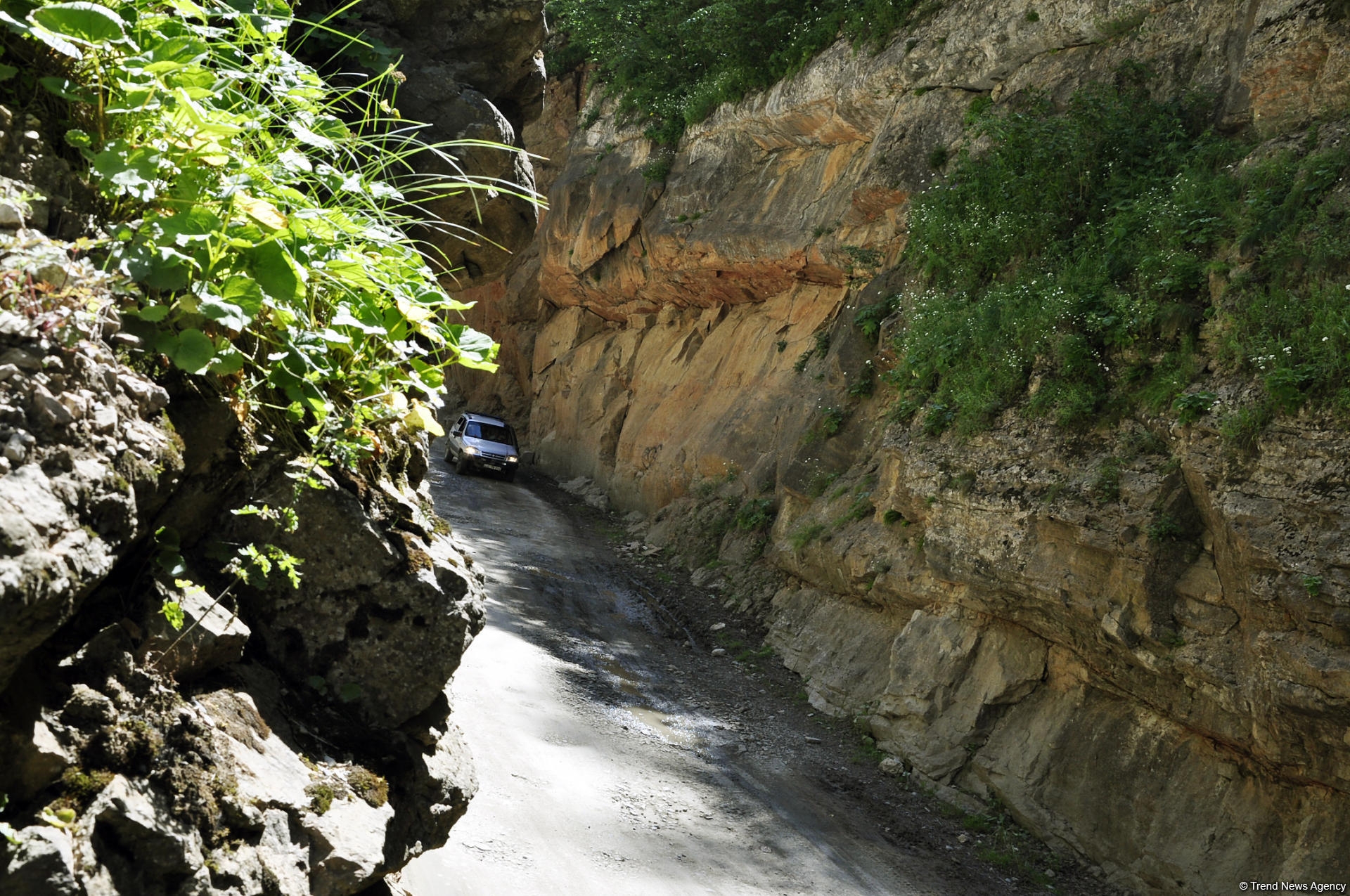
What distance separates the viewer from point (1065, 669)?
977 centimetres

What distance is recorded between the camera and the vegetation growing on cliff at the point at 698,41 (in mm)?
19266

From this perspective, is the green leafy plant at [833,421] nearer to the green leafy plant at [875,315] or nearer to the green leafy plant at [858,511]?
the green leafy plant at [875,315]

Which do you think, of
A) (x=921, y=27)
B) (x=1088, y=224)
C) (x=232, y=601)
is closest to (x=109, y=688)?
(x=232, y=601)

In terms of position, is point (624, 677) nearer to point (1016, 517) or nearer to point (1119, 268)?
point (1016, 517)

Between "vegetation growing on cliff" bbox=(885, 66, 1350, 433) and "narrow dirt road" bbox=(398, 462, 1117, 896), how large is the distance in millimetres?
4273

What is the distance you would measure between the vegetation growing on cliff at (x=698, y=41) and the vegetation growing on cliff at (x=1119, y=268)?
6046mm

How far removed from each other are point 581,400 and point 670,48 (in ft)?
32.4

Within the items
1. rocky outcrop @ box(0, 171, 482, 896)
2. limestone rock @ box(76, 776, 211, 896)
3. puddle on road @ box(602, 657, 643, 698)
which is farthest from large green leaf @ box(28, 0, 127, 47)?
puddle on road @ box(602, 657, 643, 698)

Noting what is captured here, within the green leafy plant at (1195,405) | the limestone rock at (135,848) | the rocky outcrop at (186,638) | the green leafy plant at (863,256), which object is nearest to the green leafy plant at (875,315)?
the green leafy plant at (863,256)

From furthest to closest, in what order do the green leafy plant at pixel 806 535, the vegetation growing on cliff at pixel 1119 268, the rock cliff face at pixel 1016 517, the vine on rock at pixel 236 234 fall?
the green leafy plant at pixel 806 535, the vegetation growing on cliff at pixel 1119 268, the rock cliff face at pixel 1016 517, the vine on rock at pixel 236 234

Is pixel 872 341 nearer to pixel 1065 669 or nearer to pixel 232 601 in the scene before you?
pixel 1065 669

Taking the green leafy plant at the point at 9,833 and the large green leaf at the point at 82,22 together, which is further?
the large green leaf at the point at 82,22

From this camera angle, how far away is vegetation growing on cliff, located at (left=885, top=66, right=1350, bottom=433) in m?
8.16

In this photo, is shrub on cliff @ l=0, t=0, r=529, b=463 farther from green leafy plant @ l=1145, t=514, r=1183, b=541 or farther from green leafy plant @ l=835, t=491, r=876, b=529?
green leafy plant @ l=835, t=491, r=876, b=529
